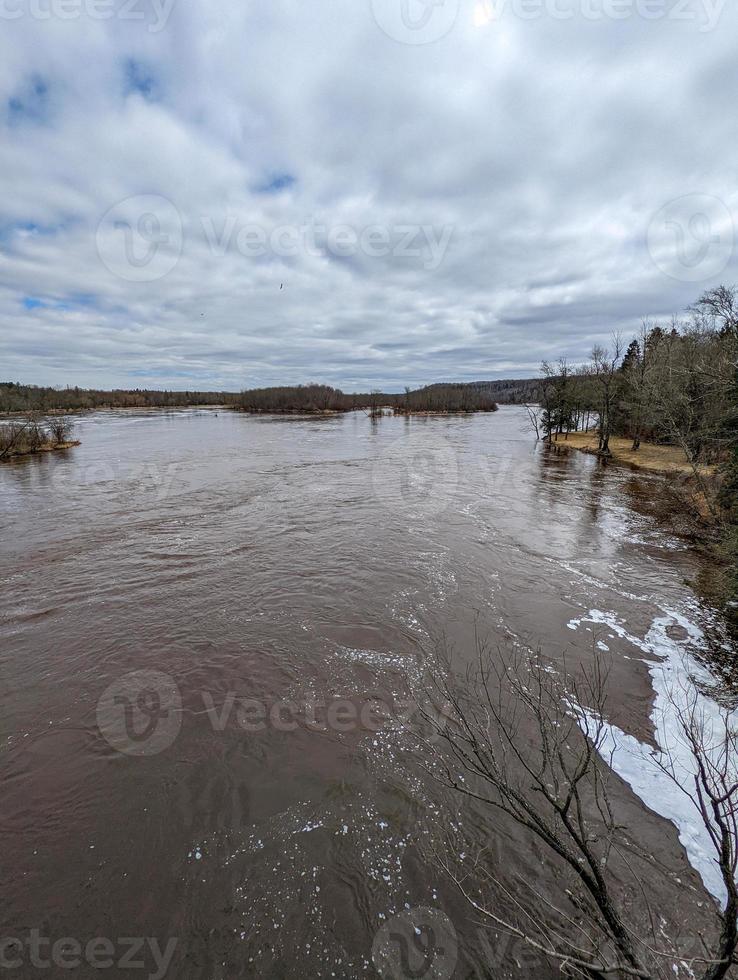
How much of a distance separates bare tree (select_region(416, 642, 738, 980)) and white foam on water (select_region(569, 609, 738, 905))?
0.18 m

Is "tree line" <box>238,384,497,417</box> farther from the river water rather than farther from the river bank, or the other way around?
the river water

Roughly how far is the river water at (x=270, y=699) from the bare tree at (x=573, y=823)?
1.01 feet

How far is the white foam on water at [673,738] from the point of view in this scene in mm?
5141

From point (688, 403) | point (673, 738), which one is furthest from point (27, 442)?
point (688, 403)

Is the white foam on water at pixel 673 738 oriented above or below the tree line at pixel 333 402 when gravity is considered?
below

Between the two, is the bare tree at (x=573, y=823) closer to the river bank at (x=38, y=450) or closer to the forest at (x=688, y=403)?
the forest at (x=688, y=403)

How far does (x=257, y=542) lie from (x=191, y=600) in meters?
4.13

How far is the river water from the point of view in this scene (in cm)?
445

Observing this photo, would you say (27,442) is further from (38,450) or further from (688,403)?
(688,403)

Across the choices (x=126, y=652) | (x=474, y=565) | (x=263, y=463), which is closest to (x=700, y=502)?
(x=474, y=565)

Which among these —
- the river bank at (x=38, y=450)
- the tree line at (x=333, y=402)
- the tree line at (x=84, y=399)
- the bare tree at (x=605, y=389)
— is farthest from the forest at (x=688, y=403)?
the tree line at (x=84, y=399)

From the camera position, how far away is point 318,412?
110 meters

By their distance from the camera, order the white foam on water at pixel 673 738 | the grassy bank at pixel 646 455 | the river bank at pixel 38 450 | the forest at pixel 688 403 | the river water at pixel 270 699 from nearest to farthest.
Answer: the river water at pixel 270 699, the white foam on water at pixel 673 738, the forest at pixel 688 403, the grassy bank at pixel 646 455, the river bank at pixel 38 450

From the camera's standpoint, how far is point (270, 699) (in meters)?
7.47
